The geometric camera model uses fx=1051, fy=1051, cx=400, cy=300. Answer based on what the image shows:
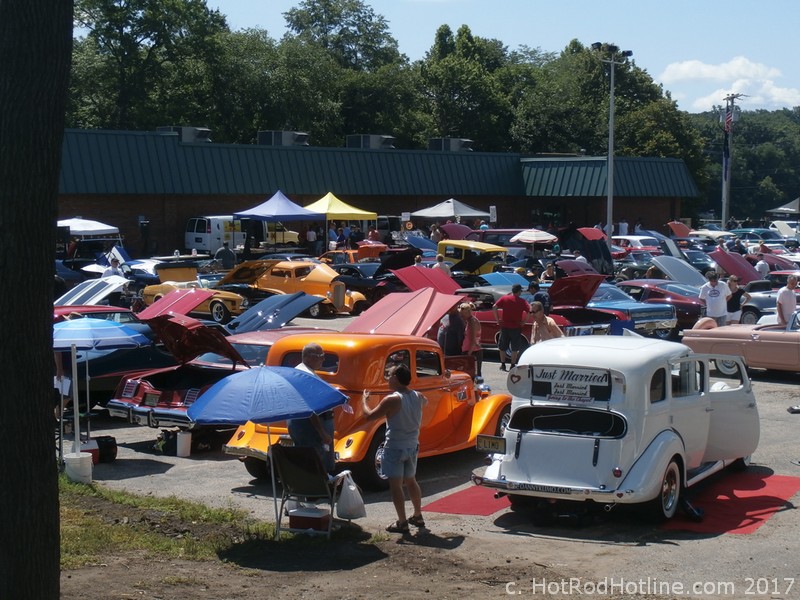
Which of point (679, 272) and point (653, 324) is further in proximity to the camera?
point (679, 272)

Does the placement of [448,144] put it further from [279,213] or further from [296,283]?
[296,283]

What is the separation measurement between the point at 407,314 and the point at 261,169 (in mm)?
31102

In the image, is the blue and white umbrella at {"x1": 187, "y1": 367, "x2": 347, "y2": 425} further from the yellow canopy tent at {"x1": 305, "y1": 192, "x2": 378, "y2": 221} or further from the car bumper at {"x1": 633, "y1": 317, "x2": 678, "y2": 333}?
the yellow canopy tent at {"x1": 305, "y1": 192, "x2": 378, "y2": 221}

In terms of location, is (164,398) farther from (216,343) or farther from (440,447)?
(440,447)

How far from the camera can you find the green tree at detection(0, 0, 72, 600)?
17.8 feet

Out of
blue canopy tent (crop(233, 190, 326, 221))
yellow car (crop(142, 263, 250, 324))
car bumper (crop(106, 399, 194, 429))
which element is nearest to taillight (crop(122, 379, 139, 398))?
car bumper (crop(106, 399, 194, 429))

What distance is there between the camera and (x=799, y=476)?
38.7 ft

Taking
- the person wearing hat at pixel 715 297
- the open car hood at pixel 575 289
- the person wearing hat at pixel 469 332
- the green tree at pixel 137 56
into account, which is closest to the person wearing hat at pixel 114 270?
the open car hood at pixel 575 289

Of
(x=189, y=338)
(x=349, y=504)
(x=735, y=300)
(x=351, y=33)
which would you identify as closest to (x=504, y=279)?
(x=735, y=300)

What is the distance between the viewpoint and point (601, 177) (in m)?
52.2

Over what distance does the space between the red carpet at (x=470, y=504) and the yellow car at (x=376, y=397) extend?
0.69 metres

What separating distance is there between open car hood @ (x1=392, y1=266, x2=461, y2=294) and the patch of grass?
32.0 ft

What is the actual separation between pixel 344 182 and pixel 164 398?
114 feet

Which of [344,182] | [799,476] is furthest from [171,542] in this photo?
[344,182]
